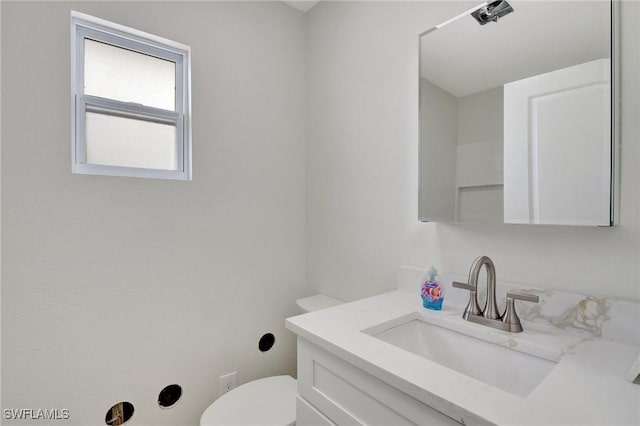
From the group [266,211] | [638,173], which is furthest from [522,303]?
[266,211]

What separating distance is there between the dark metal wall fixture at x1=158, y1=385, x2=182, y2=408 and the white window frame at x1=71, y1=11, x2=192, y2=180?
0.99 metres

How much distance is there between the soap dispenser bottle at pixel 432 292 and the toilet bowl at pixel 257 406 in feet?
2.41

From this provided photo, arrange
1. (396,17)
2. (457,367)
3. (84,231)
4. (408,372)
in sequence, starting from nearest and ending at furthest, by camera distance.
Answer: (408,372)
(457,367)
(84,231)
(396,17)

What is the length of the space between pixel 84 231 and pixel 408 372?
1294 millimetres

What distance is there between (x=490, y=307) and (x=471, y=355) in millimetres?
155

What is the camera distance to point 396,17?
4.55 ft

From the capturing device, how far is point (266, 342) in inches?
69.9

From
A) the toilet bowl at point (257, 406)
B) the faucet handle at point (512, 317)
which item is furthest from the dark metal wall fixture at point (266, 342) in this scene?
the faucet handle at point (512, 317)

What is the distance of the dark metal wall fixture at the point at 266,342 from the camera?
1748 mm

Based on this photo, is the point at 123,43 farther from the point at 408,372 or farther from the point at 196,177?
the point at 408,372

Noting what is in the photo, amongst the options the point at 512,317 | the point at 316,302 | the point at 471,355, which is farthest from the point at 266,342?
the point at 512,317

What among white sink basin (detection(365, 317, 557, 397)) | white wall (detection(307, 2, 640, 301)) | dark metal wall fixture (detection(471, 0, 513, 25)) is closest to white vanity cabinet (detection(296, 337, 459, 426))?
white sink basin (detection(365, 317, 557, 397))

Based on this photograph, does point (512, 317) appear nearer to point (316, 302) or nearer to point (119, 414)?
point (316, 302)

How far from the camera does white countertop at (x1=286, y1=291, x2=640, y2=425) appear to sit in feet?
1.78
